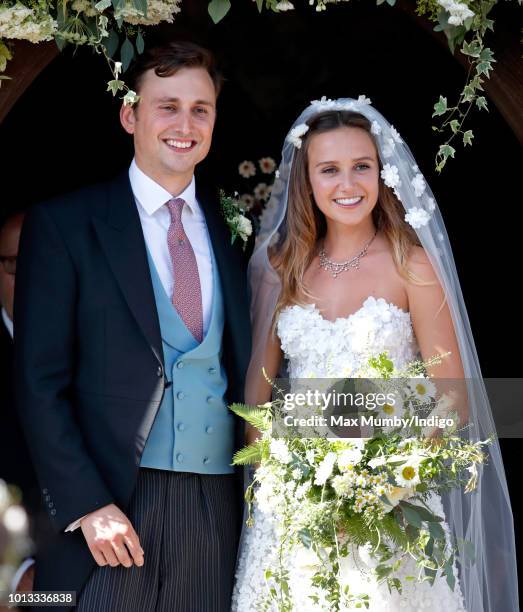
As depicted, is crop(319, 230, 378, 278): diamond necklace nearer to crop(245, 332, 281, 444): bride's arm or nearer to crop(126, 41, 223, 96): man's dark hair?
crop(245, 332, 281, 444): bride's arm

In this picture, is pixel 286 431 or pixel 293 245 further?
pixel 293 245

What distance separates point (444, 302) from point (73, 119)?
241 cm

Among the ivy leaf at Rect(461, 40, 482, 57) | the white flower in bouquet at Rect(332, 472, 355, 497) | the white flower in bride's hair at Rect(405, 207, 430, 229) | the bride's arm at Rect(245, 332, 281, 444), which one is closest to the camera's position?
the white flower in bouquet at Rect(332, 472, 355, 497)

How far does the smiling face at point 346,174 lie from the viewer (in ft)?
11.9

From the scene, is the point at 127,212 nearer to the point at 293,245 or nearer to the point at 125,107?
the point at 125,107

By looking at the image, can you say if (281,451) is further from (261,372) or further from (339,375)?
(261,372)

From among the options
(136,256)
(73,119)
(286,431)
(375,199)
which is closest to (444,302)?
(375,199)

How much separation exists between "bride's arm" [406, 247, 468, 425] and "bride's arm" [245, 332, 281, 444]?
1.76 feet

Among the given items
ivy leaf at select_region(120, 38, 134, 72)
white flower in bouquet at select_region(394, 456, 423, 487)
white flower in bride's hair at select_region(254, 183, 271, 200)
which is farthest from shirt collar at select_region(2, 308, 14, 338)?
white flower in bouquet at select_region(394, 456, 423, 487)

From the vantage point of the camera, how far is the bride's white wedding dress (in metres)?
3.17

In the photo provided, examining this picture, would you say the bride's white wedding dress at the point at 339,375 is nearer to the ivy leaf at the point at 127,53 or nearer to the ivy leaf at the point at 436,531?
the ivy leaf at the point at 436,531

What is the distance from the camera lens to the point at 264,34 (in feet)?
16.4

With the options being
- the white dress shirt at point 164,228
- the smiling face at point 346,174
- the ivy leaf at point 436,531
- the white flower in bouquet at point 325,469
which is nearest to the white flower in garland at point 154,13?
the white dress shirt at point 164,228

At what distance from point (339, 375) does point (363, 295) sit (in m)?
0.35
